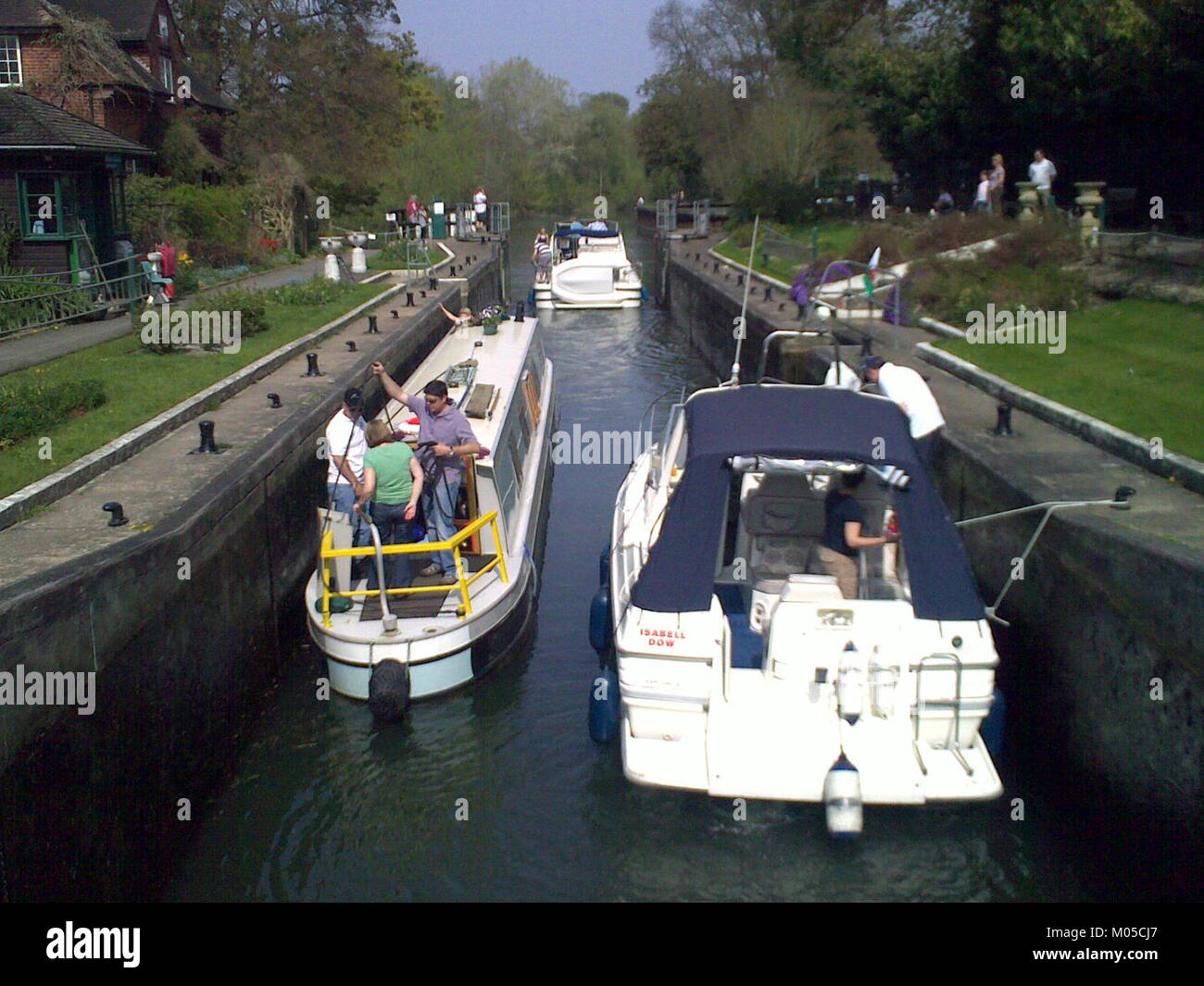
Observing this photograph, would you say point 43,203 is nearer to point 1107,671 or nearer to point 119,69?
point 119,69

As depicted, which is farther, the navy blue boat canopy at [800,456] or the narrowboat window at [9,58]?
the narrowboat window at [9,58]

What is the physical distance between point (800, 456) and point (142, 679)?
14.5ft

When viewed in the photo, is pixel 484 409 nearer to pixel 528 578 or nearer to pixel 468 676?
pixel 528 578

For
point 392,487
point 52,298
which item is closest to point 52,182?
point 52,298

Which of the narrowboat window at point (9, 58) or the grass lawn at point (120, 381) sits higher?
the narrowboat window at point (9, 58)

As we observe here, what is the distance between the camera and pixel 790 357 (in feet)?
57.9

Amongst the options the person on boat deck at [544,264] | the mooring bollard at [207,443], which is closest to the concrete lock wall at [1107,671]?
the mooring bollard at [207,443]

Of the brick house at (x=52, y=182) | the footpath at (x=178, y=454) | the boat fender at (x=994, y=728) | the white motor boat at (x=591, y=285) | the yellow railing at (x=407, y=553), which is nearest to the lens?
the boat fender at (x=994, y=728)

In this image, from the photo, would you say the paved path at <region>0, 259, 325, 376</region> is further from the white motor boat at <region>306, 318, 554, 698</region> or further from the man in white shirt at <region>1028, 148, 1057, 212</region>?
the man in white shirt at <region>1028, 148, 1057, 212</region>

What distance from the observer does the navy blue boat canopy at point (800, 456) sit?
6.75 metres

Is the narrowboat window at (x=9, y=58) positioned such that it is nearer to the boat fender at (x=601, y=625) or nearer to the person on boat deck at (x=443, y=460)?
the person on boat deck at (x=443, y=460)

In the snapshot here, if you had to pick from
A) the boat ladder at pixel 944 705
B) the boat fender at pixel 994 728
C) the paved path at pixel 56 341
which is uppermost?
the paved path at pixel 56 341

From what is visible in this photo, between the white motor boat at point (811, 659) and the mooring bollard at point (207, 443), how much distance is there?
17.8 feet

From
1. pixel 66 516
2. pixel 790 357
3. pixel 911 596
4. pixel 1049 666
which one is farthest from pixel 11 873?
pixel 790 357
